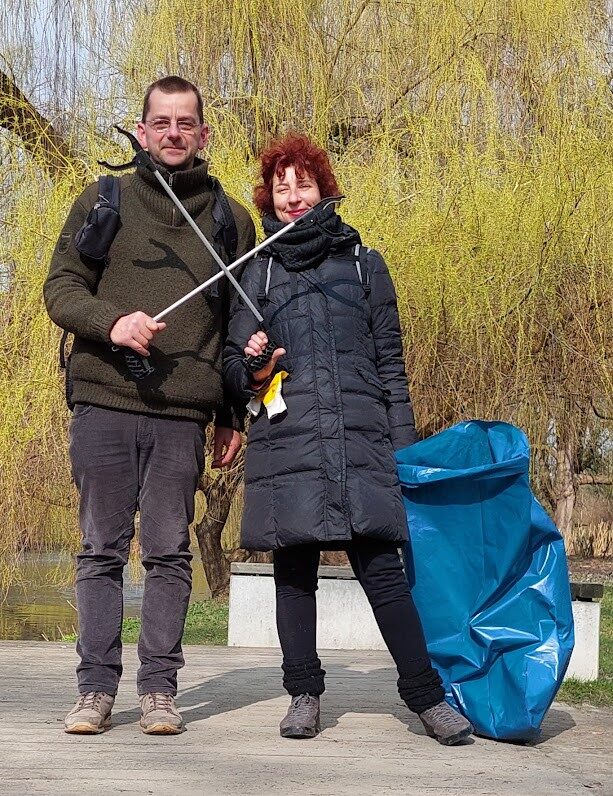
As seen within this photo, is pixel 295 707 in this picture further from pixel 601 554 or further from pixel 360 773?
pixel 601 554

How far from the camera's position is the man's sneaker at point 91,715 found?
10.3 ft

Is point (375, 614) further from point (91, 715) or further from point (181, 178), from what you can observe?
point (181, 178)

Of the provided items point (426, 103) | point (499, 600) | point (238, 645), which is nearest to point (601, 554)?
point (426, 103)

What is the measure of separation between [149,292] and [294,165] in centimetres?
54

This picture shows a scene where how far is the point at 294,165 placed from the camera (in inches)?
135

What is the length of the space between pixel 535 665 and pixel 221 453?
3.37ft

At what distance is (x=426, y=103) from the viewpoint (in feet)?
23.1

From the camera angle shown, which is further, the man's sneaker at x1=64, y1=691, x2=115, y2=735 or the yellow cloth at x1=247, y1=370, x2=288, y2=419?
the yellow cloth at x1=247, y1=370, x2=288, y2=419

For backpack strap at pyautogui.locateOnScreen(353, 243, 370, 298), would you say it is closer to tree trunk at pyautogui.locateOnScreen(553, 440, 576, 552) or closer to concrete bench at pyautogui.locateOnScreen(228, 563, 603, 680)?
concrete bench at pyautogui.locateOnScreen(228, 563, 603, 680)

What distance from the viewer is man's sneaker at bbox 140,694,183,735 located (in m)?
3.14

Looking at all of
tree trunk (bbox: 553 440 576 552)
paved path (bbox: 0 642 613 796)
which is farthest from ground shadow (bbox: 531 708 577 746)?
tree trunk (bbox: 553 440 576 552)

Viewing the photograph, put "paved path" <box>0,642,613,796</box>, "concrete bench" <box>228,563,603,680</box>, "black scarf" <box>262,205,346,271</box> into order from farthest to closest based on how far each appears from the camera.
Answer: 1. "concrete bench" <box>228,563,603,680</box>
2. "black scarf" <box>262,205,346,271</box>
3. "paved path" <box>0,642,613,796</box>

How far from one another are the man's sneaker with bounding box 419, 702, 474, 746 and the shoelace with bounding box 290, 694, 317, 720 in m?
0.29

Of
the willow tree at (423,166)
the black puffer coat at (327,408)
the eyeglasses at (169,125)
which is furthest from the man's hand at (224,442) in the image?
the willow tree at (423,166)
